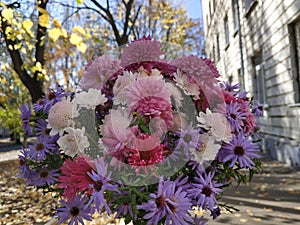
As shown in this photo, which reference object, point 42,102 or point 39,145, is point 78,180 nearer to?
point 39,145

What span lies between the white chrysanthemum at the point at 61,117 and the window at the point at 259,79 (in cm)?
909

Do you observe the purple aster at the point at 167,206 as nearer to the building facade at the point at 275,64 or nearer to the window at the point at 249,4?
the building facade at the point at 275,64

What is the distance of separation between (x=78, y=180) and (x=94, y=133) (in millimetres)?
163

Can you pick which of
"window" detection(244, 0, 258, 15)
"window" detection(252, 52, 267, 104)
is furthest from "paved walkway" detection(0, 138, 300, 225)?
"window" detection(244, 0, 258, 15)

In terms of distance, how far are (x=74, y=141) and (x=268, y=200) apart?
4.41 metres

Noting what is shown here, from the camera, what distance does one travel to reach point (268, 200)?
15.7 ft

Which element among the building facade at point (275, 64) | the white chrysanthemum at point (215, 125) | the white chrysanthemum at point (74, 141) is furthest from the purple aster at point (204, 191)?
the building facade at point (275, 64)

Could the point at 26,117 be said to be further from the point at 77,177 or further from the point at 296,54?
the point at 296,54

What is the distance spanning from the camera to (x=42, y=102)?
1.32 m

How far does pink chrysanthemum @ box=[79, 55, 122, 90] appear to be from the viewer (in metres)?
1.13

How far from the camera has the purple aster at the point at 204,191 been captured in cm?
98

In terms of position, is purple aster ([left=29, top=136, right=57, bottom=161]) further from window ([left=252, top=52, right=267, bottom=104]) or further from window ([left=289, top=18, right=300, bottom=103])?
window ([left=252, top=52, right=267, bottom=104])

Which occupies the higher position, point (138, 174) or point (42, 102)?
point (42, 102)

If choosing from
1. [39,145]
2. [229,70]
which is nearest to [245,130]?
[39,145]
